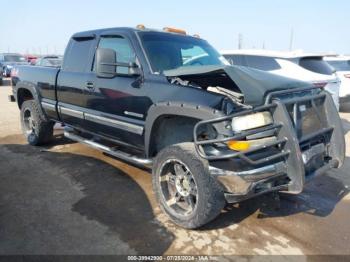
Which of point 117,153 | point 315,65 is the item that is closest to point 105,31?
point 117,153

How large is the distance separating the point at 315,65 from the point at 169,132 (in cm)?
526

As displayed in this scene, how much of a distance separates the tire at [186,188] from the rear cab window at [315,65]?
17.3ft

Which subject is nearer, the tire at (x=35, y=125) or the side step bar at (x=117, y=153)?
the side step bar at (x=117, y=153)

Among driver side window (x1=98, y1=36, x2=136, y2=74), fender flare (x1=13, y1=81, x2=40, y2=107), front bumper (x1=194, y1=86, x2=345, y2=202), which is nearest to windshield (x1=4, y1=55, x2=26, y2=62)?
fender flare (x1=13, y1=81, x2=40, y2=107)

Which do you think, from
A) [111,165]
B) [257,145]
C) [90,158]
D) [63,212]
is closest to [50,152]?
Result: [90,158]

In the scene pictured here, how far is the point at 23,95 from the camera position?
6.56 m

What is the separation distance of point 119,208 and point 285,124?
2.00 metres

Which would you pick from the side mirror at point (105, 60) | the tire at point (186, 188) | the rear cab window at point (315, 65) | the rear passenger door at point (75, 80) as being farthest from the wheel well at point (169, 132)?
the rear cab window at point (315, 65)

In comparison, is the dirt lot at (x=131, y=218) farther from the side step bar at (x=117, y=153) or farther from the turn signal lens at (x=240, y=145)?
the turn signal lens at (x=240, y=145)

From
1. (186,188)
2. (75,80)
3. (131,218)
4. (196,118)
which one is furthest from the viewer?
(75,80)

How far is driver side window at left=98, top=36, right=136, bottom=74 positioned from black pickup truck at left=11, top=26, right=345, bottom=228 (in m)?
0.01

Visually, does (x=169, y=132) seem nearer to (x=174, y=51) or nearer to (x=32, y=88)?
(x=174, y=51)

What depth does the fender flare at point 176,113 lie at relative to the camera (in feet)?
9.78

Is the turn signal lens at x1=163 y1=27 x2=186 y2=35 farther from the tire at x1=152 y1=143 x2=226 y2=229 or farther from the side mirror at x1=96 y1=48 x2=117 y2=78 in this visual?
the tire at x1=152 y1=143 x2=226 y2=229
